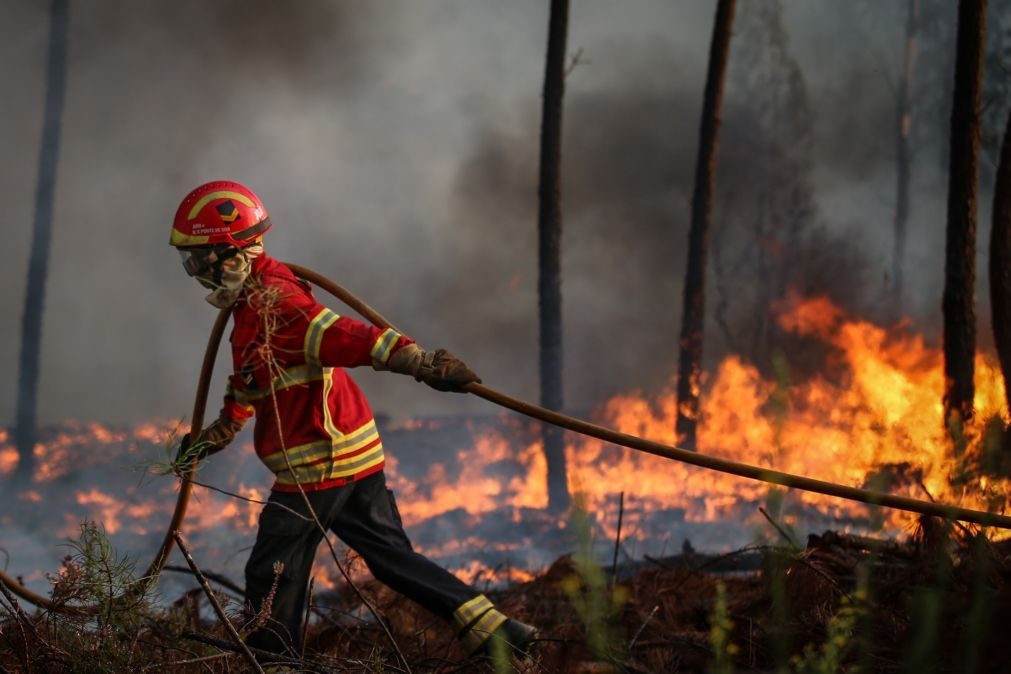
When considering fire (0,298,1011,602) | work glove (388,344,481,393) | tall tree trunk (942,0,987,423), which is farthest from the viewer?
fire (0,298,1011,602)

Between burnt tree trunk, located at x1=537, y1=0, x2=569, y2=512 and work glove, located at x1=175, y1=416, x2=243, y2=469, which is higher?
burnt tree trunk, located at x1=537, y1=0, x2=569, y2=512

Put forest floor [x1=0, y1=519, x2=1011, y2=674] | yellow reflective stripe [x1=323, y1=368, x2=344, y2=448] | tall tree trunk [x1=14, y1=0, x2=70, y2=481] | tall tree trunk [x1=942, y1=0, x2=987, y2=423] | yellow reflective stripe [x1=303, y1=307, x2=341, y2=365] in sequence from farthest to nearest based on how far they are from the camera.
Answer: tall tree trunk [x1=14, y1=0, x2=70, y2=481], tall tree trunk [x1=942, y1=0, x2=987, y2=423], yellow reflective stripe [x1=323, y1=368, x2=344, y2=448], yellow reflective stripe [x1=303, y1=307, x2=341, y2=365], forest floor [x1=0, y1=519, x2=1011, y2=674]

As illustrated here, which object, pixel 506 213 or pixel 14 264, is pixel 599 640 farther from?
pixel 506 213

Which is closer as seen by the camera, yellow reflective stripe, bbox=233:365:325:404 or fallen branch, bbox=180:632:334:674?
fallen branch, bbox=180:632:334:674

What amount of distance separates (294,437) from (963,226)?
6.09 metres

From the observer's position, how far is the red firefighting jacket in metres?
3.55

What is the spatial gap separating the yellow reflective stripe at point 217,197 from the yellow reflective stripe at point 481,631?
1950mm

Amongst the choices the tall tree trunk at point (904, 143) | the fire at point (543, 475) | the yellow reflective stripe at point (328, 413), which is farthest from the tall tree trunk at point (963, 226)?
the tall tree trunk at point (904, 143)

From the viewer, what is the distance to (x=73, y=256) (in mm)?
12141

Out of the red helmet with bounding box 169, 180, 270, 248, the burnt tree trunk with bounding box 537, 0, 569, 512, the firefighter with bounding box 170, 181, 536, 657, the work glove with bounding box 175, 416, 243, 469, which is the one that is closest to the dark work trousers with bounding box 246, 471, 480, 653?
the firefighter with bounding box 170, 181, 536, 657

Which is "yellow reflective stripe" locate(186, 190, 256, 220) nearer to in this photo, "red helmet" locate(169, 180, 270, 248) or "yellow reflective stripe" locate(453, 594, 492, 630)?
"red helmet" locate(169, 180, 270, 248)

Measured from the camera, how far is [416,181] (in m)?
14.5

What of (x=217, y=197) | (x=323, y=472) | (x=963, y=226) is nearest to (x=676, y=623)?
(x=323, y=472)

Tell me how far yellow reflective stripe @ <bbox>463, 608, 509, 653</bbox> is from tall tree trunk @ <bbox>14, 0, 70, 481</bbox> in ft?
31.5
